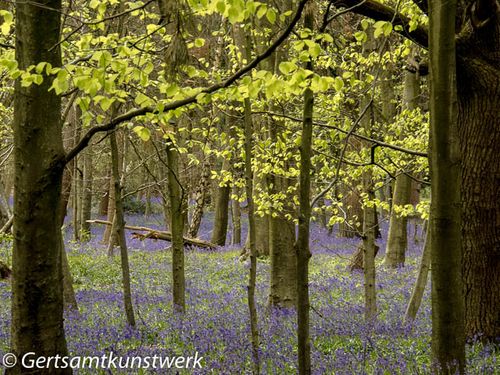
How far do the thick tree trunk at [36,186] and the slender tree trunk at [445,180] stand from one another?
3.00m

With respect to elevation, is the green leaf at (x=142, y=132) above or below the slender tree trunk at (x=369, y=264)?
above

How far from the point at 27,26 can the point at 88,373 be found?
11.5ft

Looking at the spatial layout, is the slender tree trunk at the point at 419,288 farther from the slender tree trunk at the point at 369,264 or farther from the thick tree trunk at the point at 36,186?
the thick tree trunk at the point at 36,186

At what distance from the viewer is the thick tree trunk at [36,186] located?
13.9ft

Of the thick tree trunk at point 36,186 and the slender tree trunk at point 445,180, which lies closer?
the slender tree trunk at point 445,180

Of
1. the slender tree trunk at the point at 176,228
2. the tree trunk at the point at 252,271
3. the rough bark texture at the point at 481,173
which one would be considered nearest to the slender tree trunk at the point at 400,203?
the slender tree trunk at the point at 176,228

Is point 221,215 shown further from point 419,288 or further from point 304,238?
point 304,238

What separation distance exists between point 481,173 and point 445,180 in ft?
8.45

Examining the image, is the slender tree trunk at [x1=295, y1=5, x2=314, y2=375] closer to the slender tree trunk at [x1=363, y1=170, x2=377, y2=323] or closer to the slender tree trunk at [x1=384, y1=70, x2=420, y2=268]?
the slender tree trunk at [x1=363, y1=170, x2=377, y2=323]

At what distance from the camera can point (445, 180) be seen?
392cm

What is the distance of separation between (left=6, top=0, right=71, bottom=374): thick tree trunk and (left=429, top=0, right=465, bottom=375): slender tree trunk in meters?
3.00

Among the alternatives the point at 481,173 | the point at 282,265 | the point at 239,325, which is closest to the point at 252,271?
the point at 239,325

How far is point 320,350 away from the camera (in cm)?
648

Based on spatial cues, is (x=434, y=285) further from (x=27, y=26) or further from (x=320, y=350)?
(x=27, y=26)
